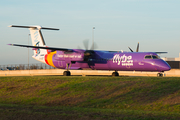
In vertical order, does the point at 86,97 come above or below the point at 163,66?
below

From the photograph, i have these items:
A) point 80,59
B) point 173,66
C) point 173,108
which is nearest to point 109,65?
point 80,59

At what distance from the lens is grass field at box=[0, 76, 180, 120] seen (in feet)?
43.4

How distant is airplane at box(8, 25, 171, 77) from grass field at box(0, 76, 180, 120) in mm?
9969

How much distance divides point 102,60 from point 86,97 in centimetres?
1674

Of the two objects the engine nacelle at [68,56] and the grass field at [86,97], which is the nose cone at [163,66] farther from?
the engine nacelle at [68,56]

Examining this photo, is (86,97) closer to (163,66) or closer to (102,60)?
(163,66)

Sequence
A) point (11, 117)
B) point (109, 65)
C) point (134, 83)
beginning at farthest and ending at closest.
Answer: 1. point (109, 65)
2. point (134, 83)
3. point (11, 117)

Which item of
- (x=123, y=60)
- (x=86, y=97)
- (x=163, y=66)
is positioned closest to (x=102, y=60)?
(x=123, y=60)

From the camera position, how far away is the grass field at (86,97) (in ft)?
43.4

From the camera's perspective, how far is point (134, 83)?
781 inches

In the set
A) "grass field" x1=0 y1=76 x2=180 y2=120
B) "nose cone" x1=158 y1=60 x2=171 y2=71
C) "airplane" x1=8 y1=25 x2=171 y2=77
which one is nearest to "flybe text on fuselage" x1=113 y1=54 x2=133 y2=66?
"airplane" x1=8 y1=25 x2=171 y2=77

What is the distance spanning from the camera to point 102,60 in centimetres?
3425

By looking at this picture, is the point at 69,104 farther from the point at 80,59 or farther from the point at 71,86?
the point at 80,59

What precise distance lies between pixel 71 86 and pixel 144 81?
629 centimetres
